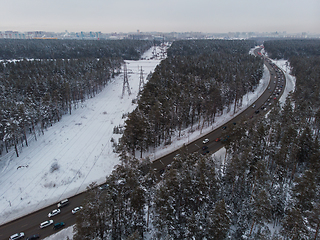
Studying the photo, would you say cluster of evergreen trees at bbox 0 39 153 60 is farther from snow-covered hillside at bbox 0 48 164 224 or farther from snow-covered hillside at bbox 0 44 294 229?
snow-covered hillside at bbox 0 48 164 224

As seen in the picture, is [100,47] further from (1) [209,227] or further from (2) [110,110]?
(1) [209,227]

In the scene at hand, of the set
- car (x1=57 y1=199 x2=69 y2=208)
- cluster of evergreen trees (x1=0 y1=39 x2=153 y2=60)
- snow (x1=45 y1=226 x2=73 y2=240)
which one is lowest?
snow (x1=45 y1=226 x2=73 y2=240)

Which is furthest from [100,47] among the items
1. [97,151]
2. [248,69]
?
[97,151]

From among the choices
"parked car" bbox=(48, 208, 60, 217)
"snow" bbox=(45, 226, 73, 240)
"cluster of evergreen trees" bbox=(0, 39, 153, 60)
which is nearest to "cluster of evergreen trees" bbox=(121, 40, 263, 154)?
"parked car" bbox=(48, 208, 60, 217)

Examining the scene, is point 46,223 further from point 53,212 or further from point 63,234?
point 63,234

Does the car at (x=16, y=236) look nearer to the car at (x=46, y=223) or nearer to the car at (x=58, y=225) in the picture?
the car at (x=46, y=223)

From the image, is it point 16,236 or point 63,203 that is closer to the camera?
point 16,236

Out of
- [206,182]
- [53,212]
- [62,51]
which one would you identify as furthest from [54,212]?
[62,51]
